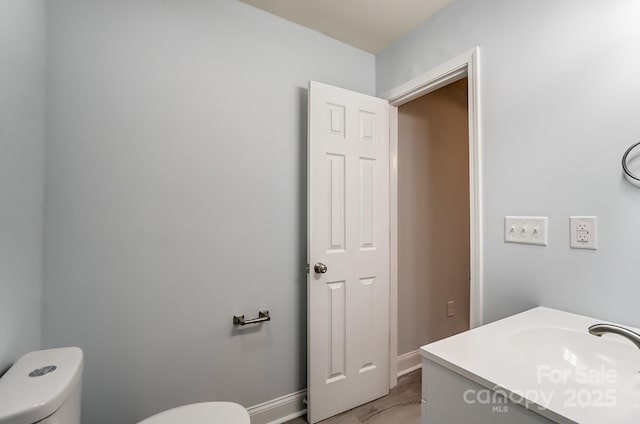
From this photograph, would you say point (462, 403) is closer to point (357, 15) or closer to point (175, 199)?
point (175, 199)

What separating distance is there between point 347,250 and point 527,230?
91cm

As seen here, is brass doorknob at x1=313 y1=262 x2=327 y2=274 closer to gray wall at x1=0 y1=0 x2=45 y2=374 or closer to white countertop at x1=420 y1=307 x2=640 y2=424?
white countertop at x1=420 y1=307 x2=640 y2=424

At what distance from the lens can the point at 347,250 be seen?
177cm

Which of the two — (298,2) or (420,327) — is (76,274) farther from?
(420,327)

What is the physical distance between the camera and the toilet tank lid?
66 centimetres

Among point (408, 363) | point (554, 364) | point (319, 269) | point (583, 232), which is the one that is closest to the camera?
point (554, 364)

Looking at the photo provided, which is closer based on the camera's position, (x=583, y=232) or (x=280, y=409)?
(x=583, y=232)

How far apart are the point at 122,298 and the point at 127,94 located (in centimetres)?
93

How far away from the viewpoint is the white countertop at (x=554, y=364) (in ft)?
1.92

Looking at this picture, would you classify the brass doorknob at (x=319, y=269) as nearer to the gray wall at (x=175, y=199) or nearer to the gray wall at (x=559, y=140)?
the gray wall at (x=175, y=199)

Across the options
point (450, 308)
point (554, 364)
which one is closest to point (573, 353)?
point (554, 364)

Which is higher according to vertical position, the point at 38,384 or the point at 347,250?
the point at 347,250

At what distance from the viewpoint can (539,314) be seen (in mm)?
1109

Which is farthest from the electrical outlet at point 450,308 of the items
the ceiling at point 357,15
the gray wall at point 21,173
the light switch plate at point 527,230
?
the gray wall at point 21,173
